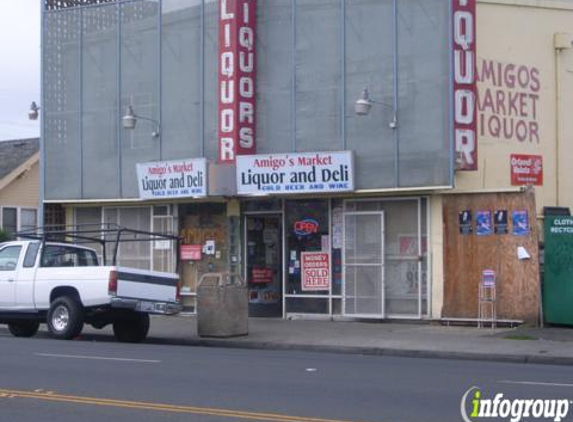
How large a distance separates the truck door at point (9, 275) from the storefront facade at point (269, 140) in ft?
16.4

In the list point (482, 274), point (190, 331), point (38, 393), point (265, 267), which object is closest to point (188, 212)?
point (265, 267)

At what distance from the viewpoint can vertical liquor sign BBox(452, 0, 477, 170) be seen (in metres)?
21.9

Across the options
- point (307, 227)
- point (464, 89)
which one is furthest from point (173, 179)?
point (464, 89)

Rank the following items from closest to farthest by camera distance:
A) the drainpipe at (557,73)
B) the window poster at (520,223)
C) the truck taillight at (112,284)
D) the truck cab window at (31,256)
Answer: the truck taillight at (112,284) → the truck cab window at (31,256) → the window poster at (520,223) → the drainpipe at (557,73)

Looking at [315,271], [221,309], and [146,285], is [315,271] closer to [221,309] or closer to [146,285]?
[221,309]

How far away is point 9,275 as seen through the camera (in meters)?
21.1

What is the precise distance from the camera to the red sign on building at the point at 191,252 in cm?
2592

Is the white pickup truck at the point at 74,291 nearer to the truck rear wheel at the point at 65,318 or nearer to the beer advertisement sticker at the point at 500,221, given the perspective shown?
the truck rear wheel at the point at 65,318

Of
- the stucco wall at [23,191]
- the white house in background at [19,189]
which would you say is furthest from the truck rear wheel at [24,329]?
the stucco wall at [23,191]

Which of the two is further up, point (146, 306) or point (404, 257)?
point (404, 257)

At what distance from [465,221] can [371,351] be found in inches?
187

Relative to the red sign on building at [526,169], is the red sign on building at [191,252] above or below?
below

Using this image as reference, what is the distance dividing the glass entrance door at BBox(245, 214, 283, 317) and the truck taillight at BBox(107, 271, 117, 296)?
5883 mm

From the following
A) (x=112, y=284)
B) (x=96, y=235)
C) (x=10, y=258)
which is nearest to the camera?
(x=112, y=284)
